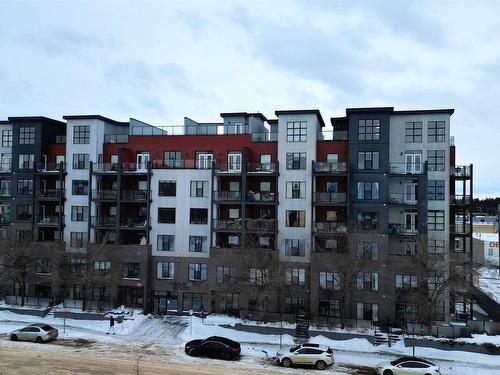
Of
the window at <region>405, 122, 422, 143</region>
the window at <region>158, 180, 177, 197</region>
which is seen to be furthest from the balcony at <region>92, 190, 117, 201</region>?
the window at <region>405, 122, 422, 143</region>

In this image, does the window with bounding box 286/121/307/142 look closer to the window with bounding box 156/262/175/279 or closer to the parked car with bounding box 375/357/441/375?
the window with bounding box 156/262/175/279

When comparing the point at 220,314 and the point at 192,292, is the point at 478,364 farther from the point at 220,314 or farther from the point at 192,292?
the point at 192,292

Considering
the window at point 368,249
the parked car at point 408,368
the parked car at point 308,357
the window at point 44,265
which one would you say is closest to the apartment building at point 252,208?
the window at point 368,249

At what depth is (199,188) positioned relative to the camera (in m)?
50.0

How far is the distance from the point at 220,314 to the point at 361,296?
14014 millimetres

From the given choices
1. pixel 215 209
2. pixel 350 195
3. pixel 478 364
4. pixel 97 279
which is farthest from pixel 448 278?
pixel 97 279

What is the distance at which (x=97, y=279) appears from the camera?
46.8 meters

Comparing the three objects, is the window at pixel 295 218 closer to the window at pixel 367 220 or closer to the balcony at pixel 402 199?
the window at pixel 367 220

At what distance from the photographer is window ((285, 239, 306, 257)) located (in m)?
46.8

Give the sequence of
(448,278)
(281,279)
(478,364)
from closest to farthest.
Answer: (478,364), (448,278), (281,279)

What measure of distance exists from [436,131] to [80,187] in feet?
128

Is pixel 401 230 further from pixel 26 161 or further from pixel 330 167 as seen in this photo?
pixel 26 161

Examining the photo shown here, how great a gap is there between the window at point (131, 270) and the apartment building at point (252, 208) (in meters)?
0.12

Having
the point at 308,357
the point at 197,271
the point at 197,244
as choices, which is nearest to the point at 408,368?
the point at 308,357
